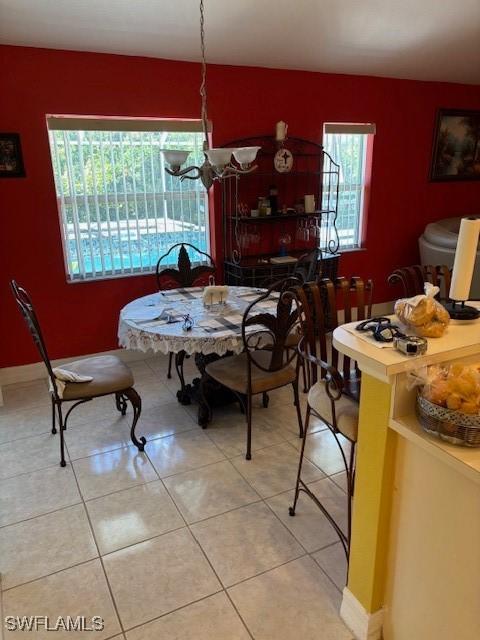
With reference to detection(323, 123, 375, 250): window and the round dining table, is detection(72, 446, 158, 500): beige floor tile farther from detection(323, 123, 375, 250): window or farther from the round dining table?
detection(323, 123, 375, 250): window

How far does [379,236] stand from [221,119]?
7.17ft

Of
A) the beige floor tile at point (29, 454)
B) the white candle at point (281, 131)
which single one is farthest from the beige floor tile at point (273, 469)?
the white candle at point (281, 131)

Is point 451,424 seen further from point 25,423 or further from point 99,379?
point 25,423

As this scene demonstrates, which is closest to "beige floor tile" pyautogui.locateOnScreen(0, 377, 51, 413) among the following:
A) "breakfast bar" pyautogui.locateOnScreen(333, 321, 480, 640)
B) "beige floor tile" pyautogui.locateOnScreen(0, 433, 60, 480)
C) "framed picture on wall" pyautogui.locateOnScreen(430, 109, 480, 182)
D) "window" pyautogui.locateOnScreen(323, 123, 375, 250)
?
"beige floor tile" pyautogui.locateOnScreen(0, 433, 60, 480)

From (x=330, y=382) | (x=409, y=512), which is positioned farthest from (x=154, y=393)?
(x=409, y=512)

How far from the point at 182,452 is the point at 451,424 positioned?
6.15 feet

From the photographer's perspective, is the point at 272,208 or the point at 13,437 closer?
the point at 13,437

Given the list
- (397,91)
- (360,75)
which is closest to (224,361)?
(360,75)

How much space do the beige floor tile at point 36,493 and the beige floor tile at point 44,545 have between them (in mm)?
60

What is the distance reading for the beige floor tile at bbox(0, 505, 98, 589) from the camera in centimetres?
196

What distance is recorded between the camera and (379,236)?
5.06 metres

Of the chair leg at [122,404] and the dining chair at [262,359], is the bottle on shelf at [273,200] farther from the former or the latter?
the chair leg at [122,404]

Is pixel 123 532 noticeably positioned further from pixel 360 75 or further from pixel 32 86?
pixel 360 75

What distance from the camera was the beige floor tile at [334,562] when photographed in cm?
192
